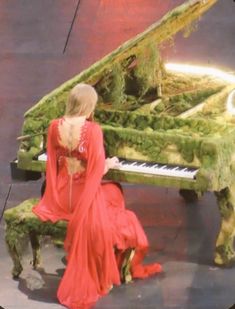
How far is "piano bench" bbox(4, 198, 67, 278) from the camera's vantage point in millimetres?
7969

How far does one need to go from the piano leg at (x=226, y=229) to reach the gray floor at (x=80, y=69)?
0.08 meters

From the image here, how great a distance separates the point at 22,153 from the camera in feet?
27.0

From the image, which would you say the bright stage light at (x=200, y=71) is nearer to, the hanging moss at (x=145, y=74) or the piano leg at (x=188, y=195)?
the hanging moss at (x=145, y=74)

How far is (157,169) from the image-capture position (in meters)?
7.97

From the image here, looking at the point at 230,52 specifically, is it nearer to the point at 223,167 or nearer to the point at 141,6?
the point at 141,6

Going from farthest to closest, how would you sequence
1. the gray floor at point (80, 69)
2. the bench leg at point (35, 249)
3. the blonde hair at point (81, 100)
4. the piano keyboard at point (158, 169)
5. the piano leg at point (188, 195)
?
the piano leg at point (188, 195) < the bench leg at point (35, 249) < the gray floor at point (80, 69) < the piano keyboard at point (158, 169) < the blonde hair at point (81, 100)

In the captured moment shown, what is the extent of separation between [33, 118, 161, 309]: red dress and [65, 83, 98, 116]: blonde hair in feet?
0.26

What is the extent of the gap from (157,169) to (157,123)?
0.33 meters

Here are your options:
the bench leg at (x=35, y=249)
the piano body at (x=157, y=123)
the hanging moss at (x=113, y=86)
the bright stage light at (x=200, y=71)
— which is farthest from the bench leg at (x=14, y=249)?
the bright stage light at (x=200, y=71)

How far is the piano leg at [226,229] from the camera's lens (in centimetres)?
Answer: 808

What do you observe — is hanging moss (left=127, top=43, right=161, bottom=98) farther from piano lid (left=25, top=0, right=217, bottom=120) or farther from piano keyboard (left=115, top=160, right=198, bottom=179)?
piano keyboard (left=115, top=160, right=198, bottom=179)

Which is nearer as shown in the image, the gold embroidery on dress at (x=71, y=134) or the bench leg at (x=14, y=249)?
the gold embroidery on dress at (x=71, y=134)

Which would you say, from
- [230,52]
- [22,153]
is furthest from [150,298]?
[230,52]

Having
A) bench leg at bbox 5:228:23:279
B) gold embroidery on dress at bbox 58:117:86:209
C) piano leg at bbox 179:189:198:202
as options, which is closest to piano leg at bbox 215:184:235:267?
piano leg at bbox 179:189:198:202
